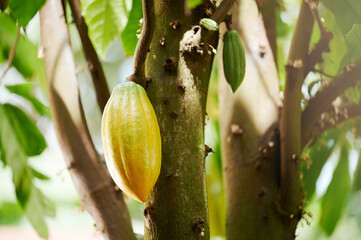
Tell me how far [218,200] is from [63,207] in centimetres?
292

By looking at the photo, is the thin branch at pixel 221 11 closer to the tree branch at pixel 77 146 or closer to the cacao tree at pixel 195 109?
the cacao tree at pixel 195 109

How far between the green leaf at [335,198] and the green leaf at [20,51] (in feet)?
2.95

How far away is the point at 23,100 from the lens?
3.94ft

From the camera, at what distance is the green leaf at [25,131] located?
1073 millimetres

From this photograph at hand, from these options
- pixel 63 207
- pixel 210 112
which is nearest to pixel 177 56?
pixel 210 112

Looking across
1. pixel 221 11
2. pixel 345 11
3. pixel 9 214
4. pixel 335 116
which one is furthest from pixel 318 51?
pixel 9 214

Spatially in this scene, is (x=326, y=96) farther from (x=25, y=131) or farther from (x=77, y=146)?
(x=25, y=131)

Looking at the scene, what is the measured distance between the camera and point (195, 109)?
0.82 metres

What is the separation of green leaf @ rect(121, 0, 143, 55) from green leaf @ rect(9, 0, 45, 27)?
9.0 inches

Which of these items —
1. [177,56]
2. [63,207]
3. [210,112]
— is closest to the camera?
[177,56]

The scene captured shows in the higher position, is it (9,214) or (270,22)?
(270,22)

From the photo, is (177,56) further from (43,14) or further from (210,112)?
(210,112)

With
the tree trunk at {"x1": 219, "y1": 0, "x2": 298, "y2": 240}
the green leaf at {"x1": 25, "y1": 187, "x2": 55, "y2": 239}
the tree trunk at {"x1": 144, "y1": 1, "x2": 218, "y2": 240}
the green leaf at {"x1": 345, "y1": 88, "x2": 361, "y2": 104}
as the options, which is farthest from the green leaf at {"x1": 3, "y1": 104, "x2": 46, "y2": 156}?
the green leaf at {"x1": 345, "y1": 88, "x2": 361, "y2": 104}

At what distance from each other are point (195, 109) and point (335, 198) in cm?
76
